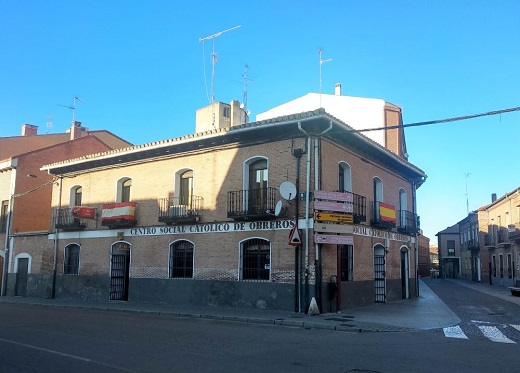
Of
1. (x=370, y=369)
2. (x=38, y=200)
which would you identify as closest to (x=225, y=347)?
(x=370, y=369)

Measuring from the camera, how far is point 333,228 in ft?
A: 53.1

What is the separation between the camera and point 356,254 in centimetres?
1817

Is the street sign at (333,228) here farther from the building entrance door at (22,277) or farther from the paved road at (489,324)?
the building entrance door at (22,277)

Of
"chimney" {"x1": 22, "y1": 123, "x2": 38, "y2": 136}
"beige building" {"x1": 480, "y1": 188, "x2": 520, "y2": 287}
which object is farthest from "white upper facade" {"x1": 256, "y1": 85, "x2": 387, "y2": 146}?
"chimney" {"x1": 22, "y1": 123, "x2": 38, "y2": 136}

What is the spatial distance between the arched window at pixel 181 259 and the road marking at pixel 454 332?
996cm

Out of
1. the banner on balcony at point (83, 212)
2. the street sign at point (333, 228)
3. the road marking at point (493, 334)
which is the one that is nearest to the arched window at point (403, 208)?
the street sign at point (333, 228)

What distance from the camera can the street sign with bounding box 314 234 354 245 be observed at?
15.5 metres

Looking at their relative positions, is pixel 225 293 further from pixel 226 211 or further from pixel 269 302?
pixel 226 211

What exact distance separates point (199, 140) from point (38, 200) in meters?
14.1

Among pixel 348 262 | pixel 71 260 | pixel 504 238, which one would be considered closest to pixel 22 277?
pixel 71 260

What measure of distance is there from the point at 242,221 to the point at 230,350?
8.57m

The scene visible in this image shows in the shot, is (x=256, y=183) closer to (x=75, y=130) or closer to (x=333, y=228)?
(x=333, y=228)

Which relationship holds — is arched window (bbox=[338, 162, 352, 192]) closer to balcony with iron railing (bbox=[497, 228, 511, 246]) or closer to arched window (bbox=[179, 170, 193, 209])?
arched window (bbox=[179, 170, 193, 209])

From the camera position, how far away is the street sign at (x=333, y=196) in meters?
15.6
